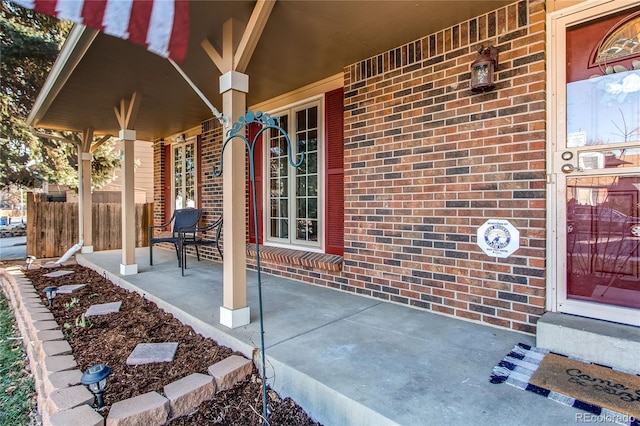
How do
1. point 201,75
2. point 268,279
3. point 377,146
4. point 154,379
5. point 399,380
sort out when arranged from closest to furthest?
point 399,380
point 154,379
point 377,146
point 201,75
point 268,279

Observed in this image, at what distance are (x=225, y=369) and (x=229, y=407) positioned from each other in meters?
0.24

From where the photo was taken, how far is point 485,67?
97.7 inches

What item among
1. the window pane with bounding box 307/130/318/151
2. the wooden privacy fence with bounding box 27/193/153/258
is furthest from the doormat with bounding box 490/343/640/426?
the wooden privacy fence with bounding box 27/193/153/258

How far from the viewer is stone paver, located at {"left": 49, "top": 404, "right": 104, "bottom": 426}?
4.96ft

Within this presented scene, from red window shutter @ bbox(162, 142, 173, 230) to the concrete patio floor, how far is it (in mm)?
4107

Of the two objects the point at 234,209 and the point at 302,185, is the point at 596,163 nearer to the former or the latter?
the point at 234,209

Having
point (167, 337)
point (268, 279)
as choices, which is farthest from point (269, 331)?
point (268, 279)

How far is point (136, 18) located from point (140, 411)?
173 centimetres

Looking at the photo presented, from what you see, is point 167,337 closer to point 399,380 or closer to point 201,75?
point 399,380

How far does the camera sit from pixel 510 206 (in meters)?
2.48

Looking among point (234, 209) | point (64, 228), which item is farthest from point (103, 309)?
point (64, 228)

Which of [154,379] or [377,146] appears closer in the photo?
[154,379]

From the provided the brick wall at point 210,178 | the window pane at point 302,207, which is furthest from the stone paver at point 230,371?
the brick wall at point 210,178

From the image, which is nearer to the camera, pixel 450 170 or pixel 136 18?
pixel 136 18
